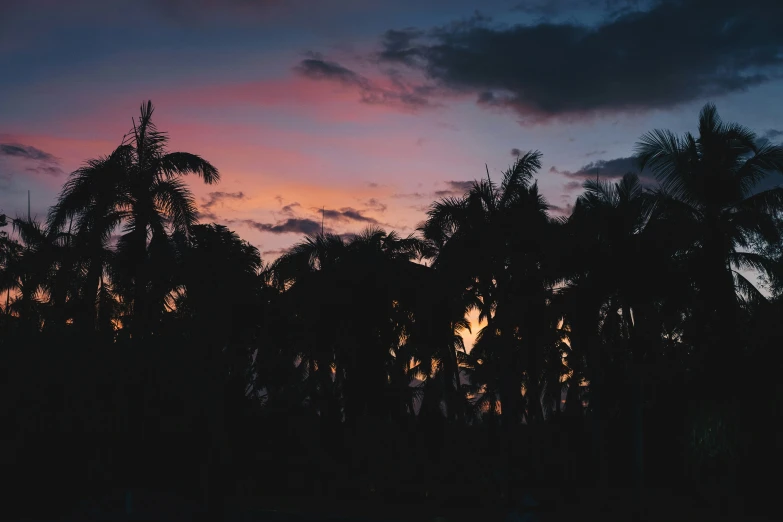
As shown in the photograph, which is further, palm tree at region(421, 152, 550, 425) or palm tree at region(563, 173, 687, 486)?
palm tree at region(421, 152, 550, 425)

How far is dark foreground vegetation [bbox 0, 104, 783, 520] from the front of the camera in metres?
22.6

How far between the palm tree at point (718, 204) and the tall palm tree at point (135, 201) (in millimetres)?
16379

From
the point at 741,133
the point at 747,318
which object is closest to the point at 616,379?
the point at 747,318

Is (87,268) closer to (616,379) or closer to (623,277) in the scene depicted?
(623,277)

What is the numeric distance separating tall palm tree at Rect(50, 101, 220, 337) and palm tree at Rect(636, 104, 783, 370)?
645 inches

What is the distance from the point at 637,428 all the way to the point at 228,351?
14263 mm

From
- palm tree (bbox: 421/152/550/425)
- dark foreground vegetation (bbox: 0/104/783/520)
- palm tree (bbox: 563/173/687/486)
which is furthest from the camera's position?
palm tree (bbox: 421/152/550/425)

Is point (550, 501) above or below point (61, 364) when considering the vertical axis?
below

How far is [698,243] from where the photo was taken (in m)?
27.9

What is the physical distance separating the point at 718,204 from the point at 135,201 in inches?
763

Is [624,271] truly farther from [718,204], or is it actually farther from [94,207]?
[94,207]

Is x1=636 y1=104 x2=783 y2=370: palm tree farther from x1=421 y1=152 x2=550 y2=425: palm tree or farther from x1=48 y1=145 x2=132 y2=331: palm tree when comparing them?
x1=48 y1=145 x2=132 y2=331: palm tree

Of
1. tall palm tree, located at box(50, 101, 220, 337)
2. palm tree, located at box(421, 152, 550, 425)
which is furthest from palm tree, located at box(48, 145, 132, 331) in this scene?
palm tree, located at box(421, 152, 550, 425)

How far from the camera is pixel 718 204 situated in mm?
27484
